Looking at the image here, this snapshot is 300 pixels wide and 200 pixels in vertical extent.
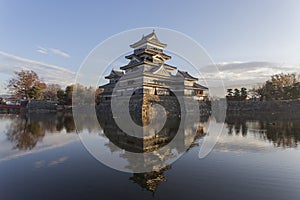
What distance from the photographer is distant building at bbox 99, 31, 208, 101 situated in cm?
2875

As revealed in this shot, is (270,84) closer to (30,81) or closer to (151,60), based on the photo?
(151,60)

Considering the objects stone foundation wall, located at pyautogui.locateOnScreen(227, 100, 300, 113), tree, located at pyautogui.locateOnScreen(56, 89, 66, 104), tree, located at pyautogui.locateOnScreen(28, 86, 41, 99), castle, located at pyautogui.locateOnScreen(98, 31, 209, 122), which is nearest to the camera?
castle, located at pyautogui.locateOnScreen(98, 31, 209, 122)

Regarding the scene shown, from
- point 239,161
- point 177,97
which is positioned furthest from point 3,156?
point 177,97

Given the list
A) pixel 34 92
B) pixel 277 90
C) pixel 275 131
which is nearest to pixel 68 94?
pixel 34 92

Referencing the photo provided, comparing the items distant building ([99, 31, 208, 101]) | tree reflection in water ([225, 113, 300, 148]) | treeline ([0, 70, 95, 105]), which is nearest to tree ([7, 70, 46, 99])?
treeline ([0, 70, 95, 105])

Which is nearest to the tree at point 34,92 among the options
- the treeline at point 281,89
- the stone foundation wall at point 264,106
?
the stone foundation wall at point 264,106

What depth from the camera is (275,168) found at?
18.6ft

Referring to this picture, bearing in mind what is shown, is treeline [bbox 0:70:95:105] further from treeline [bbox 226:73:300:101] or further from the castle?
treeline [bbox 226:73:300:101]

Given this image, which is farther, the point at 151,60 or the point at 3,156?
the point at 151,60

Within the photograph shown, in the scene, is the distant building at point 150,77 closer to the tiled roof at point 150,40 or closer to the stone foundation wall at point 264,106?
the tiled roof at point 150,40

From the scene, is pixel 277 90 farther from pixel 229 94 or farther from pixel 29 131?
pixel 29 131

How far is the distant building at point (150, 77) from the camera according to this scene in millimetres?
28750

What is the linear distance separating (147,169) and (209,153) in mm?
3318

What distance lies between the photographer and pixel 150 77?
28.8m
